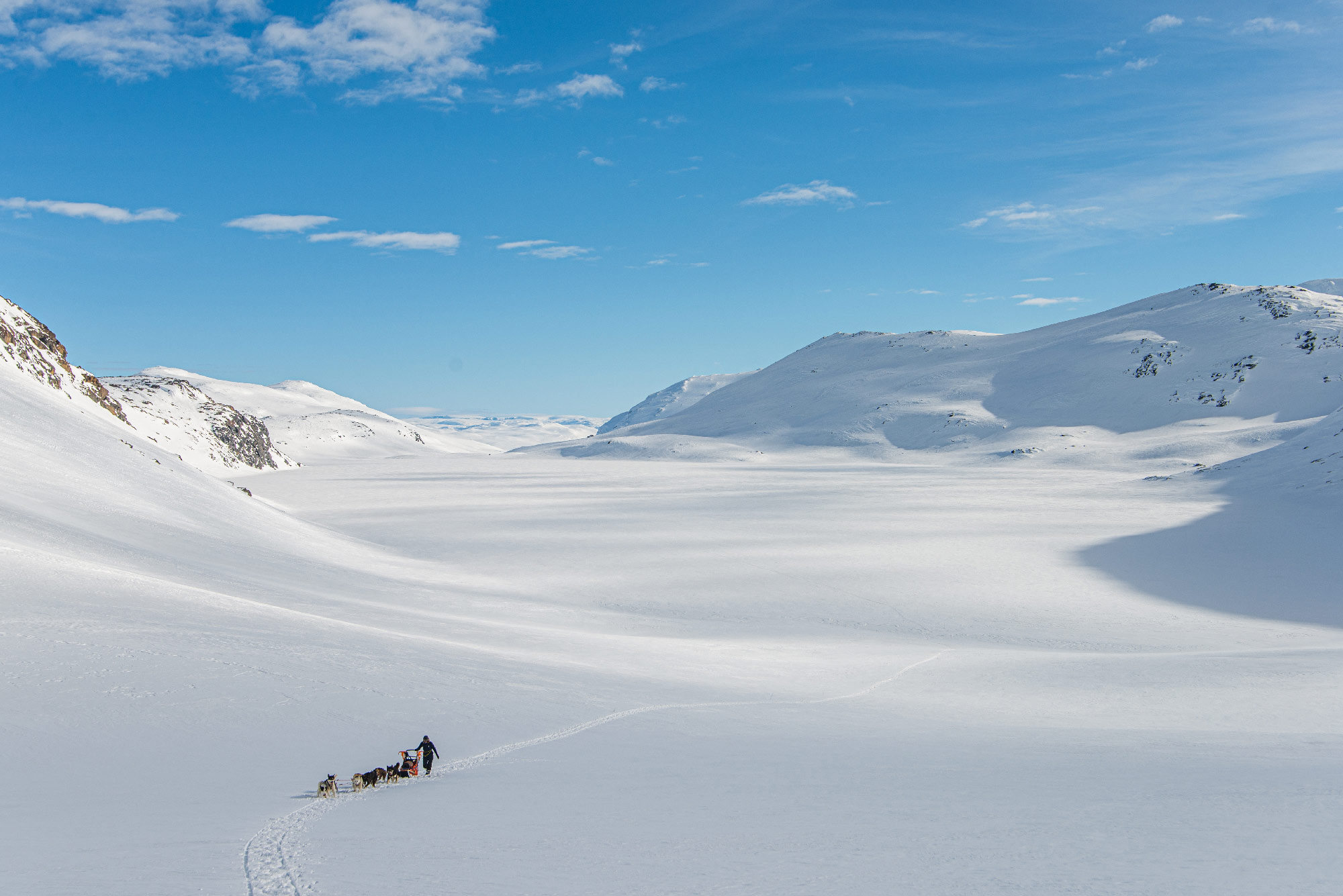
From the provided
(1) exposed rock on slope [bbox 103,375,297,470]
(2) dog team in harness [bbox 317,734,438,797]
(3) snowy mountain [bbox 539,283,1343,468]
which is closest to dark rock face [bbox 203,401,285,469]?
(1) exposed rock on slope [bbox 103,375,297,470]

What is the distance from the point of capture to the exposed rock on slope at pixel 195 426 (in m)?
73.1

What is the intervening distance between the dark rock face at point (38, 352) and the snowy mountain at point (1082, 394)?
225 feet

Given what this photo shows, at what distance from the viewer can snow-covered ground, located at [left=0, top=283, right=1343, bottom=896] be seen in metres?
7.21

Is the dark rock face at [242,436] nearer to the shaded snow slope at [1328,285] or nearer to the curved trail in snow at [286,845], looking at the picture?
the curved trail in snow at [286,845]

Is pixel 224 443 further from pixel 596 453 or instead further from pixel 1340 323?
pixel 1340 323

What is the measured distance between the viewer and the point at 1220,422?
91188 mm

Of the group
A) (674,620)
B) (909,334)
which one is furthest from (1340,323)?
(674,620)

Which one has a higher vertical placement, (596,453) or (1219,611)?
(596,453)

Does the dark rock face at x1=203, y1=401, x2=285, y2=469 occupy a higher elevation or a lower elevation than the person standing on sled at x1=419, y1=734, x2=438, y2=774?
higher

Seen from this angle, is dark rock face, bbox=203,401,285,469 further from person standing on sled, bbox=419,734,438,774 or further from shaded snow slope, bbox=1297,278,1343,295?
shaded snow slope, bbox=1297,278,1343,295

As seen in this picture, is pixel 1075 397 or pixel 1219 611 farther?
pixel 1075 397

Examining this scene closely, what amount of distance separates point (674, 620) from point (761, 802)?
14947 mm

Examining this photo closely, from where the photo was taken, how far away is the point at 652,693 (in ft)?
50.5

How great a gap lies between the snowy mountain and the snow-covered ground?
5653 centimetres
